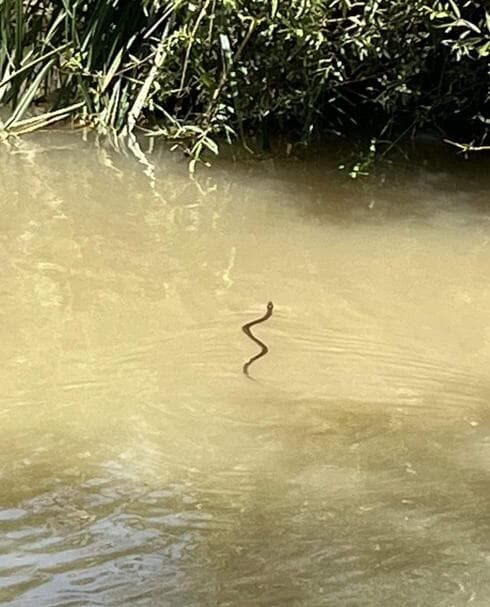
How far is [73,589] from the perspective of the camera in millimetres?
1656

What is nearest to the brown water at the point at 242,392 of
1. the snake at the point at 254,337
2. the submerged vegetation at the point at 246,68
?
the snake at the point at 254,337

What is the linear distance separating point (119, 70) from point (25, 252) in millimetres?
1235

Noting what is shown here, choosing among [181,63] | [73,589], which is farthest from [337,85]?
[73,589]

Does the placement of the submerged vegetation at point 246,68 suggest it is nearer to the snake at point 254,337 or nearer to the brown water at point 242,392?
the brown water at point 242,392

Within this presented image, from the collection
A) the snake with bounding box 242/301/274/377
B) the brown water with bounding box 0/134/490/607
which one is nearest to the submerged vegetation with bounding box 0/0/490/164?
the brown water with bounding box 0/134/490/607

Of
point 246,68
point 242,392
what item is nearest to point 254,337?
point 242,392

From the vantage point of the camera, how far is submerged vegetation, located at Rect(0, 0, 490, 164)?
11.5 feet

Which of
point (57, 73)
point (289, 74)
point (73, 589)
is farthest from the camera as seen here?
point (57, 73)

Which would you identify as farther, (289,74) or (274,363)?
(289,74)

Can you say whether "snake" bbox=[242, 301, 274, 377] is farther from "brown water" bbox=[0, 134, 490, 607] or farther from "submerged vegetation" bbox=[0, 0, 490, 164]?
"submerged vegetation" bbox=[0, 0, 490, 164]

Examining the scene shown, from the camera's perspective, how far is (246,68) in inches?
147

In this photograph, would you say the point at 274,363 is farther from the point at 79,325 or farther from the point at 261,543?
the point at 261,543

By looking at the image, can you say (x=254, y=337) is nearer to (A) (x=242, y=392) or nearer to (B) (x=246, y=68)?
(A) (x=242, y=392)

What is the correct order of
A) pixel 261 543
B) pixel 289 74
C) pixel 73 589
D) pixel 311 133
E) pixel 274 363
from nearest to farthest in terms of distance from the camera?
pixel 73 589 → pixel 261 543 → pixel 274 363 → pixel 289 74 → pixel 311 133
